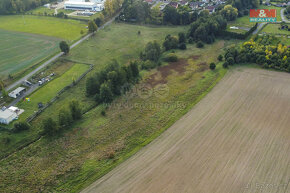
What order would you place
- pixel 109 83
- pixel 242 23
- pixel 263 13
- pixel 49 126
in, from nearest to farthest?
1. pixel 49 126
2. pixel 109 83
3. pixel 242 23
4. pixel 263 13

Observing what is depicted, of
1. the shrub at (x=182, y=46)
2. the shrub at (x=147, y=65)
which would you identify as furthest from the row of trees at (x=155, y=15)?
the shrub at (x=147, y=65)

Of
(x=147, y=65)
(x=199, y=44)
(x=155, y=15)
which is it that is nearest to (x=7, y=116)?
(x=147, y=65)

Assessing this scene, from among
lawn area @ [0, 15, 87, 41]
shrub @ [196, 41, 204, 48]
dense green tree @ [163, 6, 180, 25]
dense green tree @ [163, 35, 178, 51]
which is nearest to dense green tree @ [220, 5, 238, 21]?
dense green tree @ [163, 6, 180, 25]

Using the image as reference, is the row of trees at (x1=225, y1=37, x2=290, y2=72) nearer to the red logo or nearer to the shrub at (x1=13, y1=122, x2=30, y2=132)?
the red logo

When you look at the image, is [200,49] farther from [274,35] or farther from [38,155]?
[38,155]

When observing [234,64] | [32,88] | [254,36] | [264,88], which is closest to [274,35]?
[254,36]

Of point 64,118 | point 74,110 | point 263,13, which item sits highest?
point 263,13

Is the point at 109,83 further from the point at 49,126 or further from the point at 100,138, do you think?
the point at 49,126
